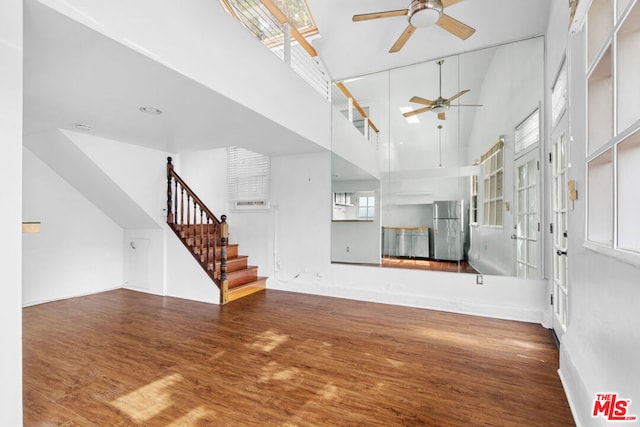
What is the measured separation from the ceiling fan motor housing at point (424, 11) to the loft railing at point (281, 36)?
1.53 m

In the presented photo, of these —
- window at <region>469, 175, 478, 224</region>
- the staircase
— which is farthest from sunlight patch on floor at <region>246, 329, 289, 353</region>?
window at <region>469, 175, 478, 224</region>

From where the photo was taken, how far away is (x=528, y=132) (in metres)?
3.62

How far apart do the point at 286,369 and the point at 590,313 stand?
2092mm

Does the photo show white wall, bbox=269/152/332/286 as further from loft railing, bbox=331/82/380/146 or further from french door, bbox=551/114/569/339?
french door, bbox=551/114/569/339

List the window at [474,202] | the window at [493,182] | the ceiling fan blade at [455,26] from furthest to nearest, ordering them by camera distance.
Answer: the window at [474,202] < the window at [493,182] < the ceiling fan blade at [455,26]

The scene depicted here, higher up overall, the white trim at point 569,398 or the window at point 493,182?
the window at point 493,182

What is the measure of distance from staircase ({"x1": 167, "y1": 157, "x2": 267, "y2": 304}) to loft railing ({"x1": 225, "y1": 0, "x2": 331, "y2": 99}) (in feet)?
8.04

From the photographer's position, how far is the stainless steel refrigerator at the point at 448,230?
13.4ft

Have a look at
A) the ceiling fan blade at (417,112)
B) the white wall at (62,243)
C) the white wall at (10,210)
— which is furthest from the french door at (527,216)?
the white wall at (62,243)

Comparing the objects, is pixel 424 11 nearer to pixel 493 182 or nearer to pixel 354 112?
pixel 493 182

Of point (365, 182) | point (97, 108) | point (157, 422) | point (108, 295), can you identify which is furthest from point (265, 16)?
A: point (108, 295)

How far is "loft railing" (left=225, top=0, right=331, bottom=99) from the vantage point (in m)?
3.33
